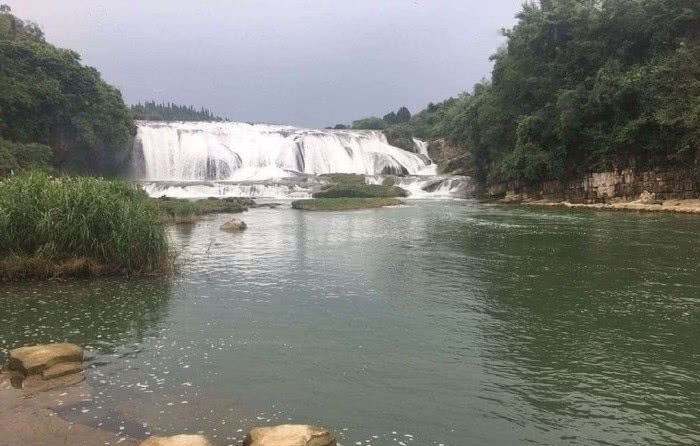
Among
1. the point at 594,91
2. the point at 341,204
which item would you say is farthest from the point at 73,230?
the point at 594,91

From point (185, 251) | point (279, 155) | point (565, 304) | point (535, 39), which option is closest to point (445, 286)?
point (565, 304)

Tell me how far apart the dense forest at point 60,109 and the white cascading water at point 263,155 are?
4019mm

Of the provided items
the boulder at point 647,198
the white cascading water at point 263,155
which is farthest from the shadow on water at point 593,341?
the white cascading water at point 263,155

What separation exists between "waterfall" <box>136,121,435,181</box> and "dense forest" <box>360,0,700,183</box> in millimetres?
17973

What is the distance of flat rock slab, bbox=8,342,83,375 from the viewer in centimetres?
769

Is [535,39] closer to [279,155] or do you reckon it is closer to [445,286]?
[279,155]

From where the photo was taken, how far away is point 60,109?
51219 millimetres

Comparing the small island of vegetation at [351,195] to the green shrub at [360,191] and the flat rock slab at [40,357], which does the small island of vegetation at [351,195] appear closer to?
the green shrub at [360,191]

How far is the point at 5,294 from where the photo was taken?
12438 millimetres

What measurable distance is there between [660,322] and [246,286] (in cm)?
886

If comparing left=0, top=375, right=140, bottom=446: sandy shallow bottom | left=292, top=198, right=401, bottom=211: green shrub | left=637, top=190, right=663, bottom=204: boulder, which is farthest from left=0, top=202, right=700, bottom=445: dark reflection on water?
left=292, top=198, right=401, bottom=211: green shrub

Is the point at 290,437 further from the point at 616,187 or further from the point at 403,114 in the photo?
the point at 403,114

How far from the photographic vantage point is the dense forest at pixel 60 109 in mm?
47281

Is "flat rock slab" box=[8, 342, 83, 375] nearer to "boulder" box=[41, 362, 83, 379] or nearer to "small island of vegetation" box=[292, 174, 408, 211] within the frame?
"boulder" box=[41, 362, 83, 379]
